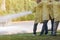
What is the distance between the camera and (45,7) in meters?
5.92

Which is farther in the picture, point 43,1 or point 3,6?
point 3,6

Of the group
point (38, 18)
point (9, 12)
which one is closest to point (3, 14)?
point (9, 12)

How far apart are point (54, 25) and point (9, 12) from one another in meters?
9.54

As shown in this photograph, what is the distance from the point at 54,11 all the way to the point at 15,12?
32.7 feet

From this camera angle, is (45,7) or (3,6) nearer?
(45,7)

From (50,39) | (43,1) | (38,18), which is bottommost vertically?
(50,39)

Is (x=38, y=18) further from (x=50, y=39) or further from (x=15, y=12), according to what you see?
(x=15, y=12)

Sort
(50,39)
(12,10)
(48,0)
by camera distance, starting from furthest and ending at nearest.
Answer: (12,10), (48,0), (50,39)

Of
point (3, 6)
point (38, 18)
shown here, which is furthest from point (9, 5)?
point (38, 18)

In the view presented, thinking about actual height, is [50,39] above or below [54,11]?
below

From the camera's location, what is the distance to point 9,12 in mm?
15367

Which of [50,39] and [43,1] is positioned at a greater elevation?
[43,1]

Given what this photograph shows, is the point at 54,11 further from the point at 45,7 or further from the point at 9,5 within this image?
Answer: the point at 9,5

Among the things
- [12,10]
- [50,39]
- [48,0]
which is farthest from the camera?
[12,10]
